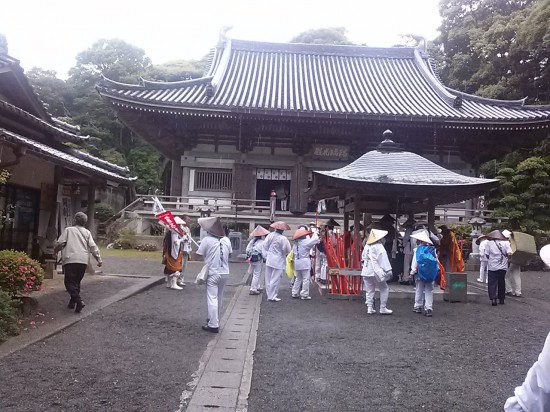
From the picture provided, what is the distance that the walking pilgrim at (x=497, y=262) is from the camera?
9.75 m

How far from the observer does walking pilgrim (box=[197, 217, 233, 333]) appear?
6.66 metres

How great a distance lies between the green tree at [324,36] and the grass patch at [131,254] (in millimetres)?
37842

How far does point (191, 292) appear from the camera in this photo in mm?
10820

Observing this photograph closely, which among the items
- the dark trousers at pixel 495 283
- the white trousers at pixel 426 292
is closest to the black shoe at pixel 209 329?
the white trousers at pixel 426 292

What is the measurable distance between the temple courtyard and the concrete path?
0.06 feet

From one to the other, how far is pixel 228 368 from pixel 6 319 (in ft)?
9.70

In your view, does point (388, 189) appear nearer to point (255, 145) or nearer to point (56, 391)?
point (56, 391)

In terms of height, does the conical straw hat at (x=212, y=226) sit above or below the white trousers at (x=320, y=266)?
above

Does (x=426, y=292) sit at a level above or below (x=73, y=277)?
below

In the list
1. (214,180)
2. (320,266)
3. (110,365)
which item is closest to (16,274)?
(110,365)

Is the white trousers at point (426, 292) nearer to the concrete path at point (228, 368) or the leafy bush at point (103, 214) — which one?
the concrete path at point (228, 368)

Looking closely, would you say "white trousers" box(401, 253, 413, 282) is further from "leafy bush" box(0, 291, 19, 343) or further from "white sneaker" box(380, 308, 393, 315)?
"leafy bush" box(0, 291, 19, 343)

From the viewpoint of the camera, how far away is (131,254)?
19.4 m

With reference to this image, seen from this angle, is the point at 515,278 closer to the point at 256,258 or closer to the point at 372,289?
the point at 372,289
